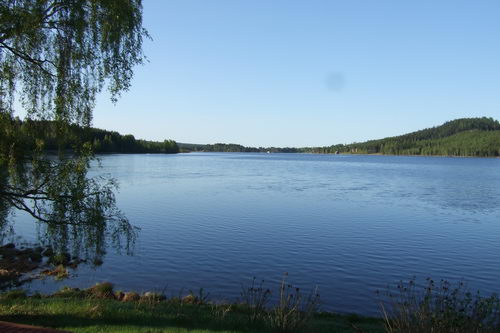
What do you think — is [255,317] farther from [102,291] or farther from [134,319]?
[102,291]

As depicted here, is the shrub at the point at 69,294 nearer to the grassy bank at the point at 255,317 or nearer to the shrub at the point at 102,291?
the shrub at the point at 102,291

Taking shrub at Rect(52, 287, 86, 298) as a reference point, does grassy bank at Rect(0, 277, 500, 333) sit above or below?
above

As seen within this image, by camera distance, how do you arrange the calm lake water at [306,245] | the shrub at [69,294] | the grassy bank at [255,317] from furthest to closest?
the calm lake water at [306,245], the shrub at [69,294], the grassy bank at [255,317]

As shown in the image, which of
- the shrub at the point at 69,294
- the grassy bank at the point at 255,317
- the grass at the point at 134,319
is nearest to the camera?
the grassy bank at the point at 255,317

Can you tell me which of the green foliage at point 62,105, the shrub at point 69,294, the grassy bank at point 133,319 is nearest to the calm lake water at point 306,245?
the shrub at point 69,294

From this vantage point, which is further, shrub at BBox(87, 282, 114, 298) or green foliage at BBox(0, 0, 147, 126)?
shrub at BBox(87, 282, 114, 298)

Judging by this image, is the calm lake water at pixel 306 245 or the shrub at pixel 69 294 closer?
the shrub at pixel 69 294

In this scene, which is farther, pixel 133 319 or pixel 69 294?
pixel 69 294

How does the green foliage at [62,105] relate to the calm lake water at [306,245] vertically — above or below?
above

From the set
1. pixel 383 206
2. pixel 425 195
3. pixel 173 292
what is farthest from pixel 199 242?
pixel 425 195

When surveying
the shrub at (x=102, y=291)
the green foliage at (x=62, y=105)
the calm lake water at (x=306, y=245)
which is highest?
the green foliage at (x=62, y=105)

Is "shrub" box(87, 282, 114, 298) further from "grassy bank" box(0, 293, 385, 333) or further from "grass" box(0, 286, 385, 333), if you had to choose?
"grassy bank" box(0, 293, 385, 333)

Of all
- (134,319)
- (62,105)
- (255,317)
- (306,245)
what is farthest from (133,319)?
(306,245)

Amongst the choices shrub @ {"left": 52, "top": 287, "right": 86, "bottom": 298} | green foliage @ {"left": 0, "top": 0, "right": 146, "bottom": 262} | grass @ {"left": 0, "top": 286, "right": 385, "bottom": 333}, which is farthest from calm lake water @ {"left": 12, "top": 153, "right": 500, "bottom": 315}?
green foliage @ {"left": 0, "top": 0, "right": 146, "bottom": 262}
